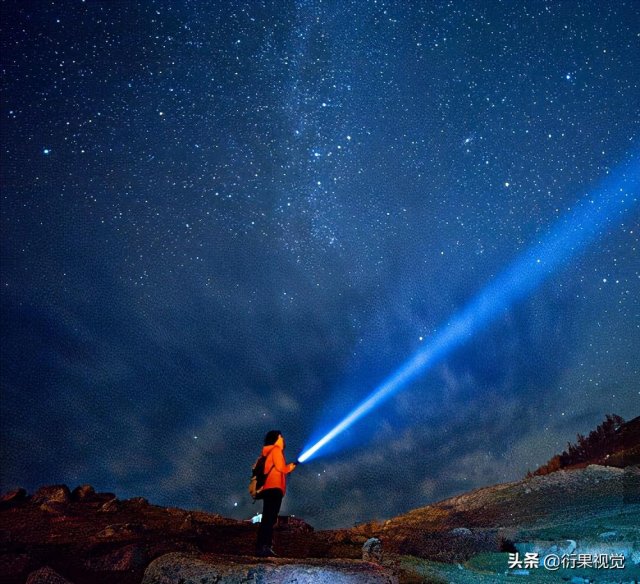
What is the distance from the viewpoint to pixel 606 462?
66.0 feet

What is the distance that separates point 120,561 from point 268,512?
317 cm

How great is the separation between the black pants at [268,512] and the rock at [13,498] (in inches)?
451

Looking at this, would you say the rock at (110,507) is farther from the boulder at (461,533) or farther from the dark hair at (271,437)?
the boulder at (461,533)

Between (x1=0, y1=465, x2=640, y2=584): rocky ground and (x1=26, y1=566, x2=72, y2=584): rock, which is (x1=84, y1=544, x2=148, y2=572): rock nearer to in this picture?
(x1=0, y1=465, x2=640, y2=584): rocky ground

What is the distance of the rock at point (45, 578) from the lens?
22.6 ft

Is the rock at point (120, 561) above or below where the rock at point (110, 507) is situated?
below

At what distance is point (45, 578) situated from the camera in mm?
6949

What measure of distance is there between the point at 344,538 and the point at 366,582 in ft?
23.7

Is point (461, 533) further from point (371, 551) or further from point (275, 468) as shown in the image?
point (275, 468)

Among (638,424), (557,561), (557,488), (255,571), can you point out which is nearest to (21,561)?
(255,571)

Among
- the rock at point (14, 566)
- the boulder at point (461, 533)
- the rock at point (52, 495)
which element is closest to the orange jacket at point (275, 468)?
the rock at point (14, 566)

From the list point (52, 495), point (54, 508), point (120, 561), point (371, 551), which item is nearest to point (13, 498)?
point (52, 495)

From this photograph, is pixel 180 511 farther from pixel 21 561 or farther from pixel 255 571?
pixel 255 571

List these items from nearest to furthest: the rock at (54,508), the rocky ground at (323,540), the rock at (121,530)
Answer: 1. the rocky ground at (323,540)
2. the rock at (121,530)
3. the rock at (54,508)
